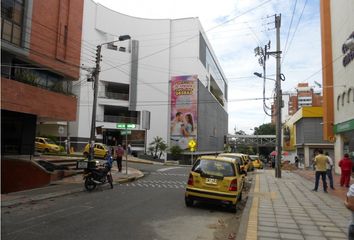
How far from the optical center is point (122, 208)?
11352 millimetres

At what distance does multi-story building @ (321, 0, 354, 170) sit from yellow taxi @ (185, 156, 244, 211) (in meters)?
14.6

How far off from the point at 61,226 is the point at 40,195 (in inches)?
222

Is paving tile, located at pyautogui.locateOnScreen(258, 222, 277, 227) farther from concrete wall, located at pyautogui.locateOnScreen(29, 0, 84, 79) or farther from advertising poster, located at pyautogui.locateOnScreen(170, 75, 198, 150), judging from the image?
advertising poster, located at pyautogui.locateOnScreen(170, 75, 198, 150)

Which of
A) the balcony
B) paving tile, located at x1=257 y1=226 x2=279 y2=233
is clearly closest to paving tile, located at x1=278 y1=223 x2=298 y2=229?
paving tile, located at x1=257 y1=226 x2=279 y2=233

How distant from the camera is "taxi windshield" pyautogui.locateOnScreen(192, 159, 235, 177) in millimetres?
12020

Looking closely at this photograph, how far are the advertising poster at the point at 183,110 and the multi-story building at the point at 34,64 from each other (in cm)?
3218

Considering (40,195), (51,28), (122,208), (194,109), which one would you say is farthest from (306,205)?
(194,109)

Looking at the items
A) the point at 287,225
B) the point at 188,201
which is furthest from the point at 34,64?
the point at 287,225

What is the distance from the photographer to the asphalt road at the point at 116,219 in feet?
26.6

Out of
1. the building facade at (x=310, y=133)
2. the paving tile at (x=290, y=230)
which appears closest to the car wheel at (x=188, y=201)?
the paving tile at (x=290, y=230)

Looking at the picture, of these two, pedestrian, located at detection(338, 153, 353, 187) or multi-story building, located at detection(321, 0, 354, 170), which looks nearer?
pedestrian, located at detection(338, 153, 353, 187)

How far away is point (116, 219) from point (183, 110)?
1866 inches

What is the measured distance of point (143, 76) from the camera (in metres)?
60.1

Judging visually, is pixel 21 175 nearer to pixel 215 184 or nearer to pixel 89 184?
pixel 89 184
